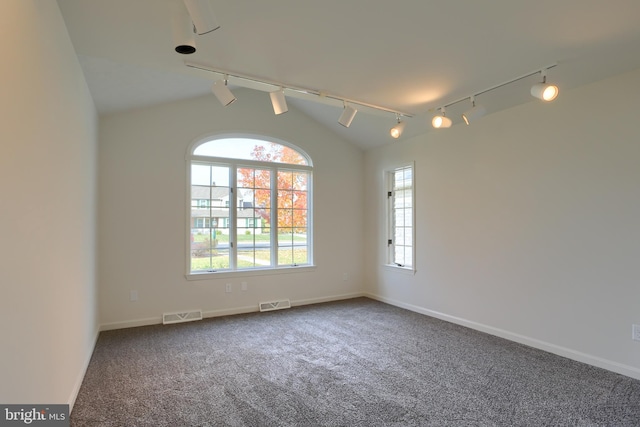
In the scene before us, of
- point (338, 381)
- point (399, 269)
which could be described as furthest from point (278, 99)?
point (399, 269)

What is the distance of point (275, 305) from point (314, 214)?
1.54 meters

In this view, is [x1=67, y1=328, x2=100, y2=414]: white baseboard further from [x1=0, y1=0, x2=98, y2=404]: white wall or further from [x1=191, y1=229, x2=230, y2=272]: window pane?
[x1=191, y1=229, x2=230, y2=272]: window pane

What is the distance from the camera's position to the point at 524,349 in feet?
11.9

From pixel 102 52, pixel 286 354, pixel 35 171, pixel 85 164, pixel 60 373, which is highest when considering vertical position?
pixel 102 52

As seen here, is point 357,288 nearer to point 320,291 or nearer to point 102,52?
point 320,291

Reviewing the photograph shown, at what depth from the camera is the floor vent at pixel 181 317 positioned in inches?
179

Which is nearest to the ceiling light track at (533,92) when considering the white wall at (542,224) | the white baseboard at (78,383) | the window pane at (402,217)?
the white wall at (542,224)

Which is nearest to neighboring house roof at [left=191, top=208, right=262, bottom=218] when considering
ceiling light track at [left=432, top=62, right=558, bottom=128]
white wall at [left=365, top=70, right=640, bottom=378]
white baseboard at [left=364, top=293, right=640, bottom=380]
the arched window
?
the arched window

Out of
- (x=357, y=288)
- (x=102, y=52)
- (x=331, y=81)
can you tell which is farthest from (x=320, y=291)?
(x=102, y=52)

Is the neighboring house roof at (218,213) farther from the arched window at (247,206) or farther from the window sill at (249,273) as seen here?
the window sill at (249,273)

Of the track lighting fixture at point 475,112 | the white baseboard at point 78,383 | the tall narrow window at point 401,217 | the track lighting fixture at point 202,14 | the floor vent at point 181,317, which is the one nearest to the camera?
the track lighting fixture at point 202,14

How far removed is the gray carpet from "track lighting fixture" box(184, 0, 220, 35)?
2.49m

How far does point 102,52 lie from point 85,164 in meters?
1.01

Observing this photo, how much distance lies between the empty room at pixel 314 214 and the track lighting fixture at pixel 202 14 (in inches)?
0.5
